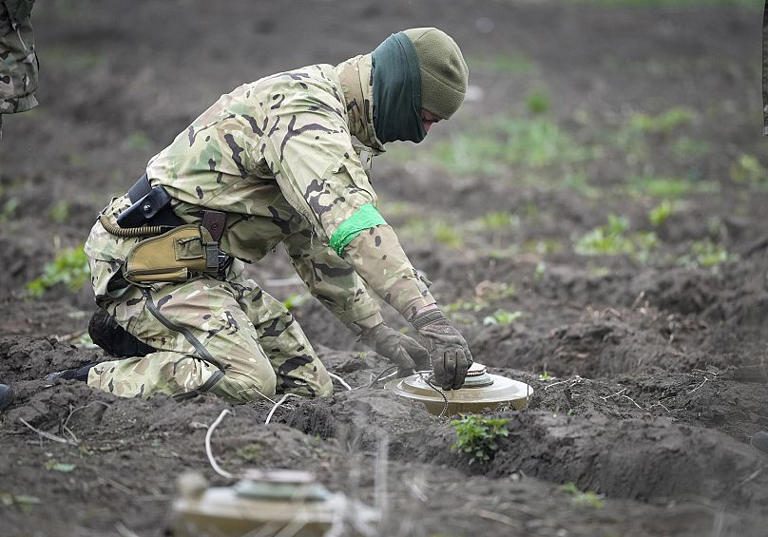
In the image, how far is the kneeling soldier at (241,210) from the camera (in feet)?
14.8

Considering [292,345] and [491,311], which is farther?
[491,311]

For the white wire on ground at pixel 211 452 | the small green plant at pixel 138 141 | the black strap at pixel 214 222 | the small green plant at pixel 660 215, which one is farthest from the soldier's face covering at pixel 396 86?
the small green plant at pixel 138 141

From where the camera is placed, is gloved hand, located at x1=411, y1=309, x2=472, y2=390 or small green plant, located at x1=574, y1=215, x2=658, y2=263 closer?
gloved hand, located at x1=411, y1=309, x2=472, y2=390

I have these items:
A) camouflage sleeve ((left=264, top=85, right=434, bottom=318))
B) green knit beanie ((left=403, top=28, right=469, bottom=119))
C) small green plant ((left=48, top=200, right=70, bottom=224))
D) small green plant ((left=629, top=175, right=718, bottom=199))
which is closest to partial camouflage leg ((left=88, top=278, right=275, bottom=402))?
camouflage sleeve ((left=264, top=85, right=434, bottom=318))

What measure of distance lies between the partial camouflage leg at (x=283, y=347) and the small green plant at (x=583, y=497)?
1.94m

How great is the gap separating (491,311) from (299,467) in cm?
361

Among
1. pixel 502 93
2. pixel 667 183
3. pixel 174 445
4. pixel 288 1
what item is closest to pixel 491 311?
pixel 174 445

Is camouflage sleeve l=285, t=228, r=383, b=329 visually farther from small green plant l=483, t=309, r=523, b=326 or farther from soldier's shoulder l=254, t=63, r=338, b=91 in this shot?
small green plant l=483, t=309, r=523, b=326

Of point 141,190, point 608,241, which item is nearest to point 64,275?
point 141,190

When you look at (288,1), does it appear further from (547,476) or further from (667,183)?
(547,476)

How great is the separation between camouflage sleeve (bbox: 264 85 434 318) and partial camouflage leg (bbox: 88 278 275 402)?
0.78 meters

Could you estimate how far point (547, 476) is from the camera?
13.2 ft

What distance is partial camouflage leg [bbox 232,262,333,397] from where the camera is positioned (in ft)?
17.8

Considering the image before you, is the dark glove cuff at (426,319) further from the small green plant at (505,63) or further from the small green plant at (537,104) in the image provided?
the small green plant at (505,63)
